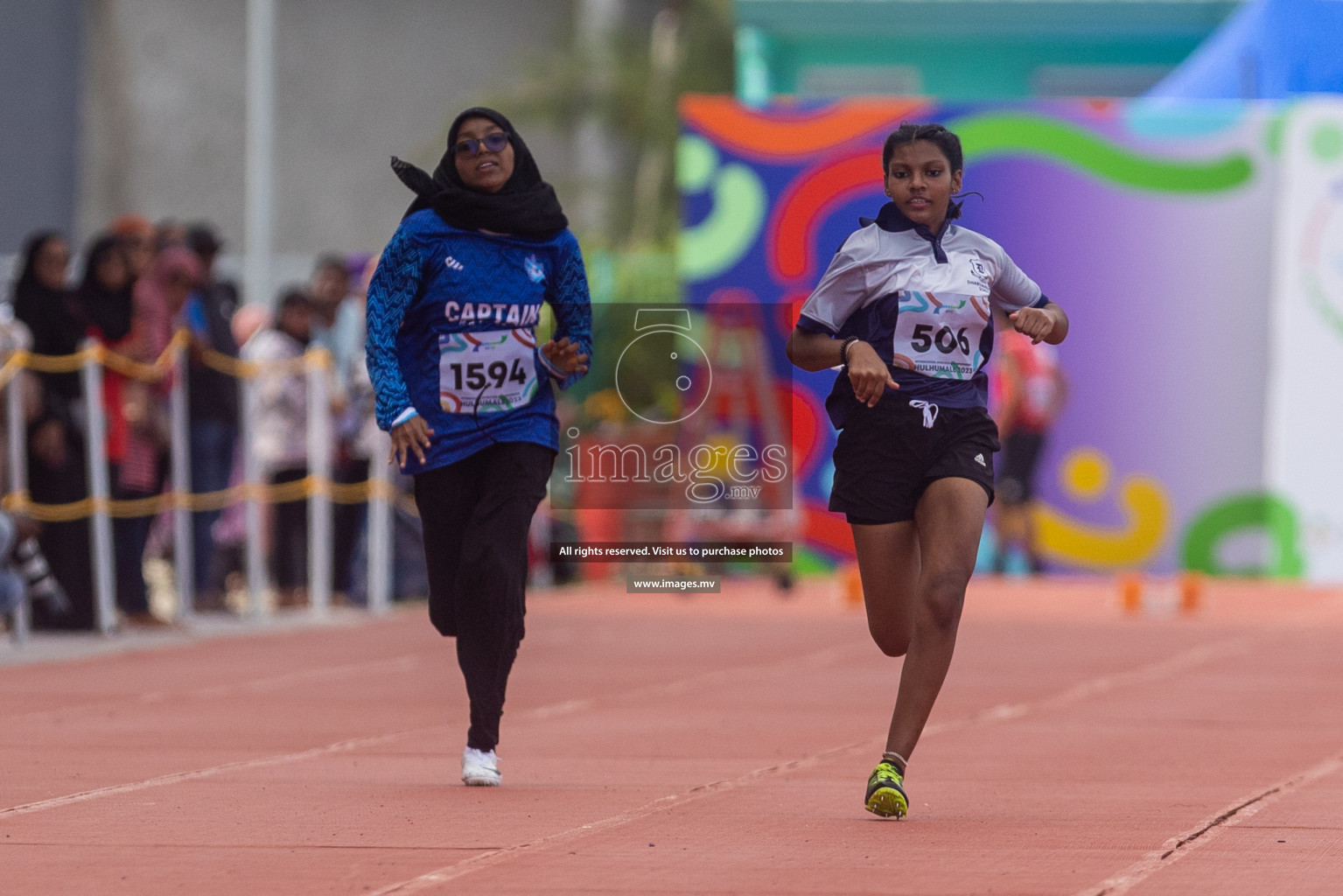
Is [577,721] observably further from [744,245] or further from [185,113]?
[185,113]

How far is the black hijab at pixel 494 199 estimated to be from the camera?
7734 mm

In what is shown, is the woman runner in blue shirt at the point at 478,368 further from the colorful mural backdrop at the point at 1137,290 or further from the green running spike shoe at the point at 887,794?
the colorful mural backdrop at the point at 1137,290

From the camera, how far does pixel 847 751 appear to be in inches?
350

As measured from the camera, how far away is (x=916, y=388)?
7.11 metres

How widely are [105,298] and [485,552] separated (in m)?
7.28

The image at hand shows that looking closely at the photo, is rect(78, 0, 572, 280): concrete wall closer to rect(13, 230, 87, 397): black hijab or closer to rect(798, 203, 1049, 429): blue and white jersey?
rect(13, 230, 87, 397): black hijab

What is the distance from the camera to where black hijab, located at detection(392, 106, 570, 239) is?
773 cm

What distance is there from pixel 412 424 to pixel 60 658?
5959mm

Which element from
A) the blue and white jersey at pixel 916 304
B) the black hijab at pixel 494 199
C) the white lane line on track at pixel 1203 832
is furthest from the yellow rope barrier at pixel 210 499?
the white lane line on track at pixel 1203 832

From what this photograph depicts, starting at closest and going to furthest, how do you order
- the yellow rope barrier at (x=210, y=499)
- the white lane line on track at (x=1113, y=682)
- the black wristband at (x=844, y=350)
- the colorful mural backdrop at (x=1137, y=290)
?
the black wristband at (x=844, y=350) → the white lane line on track at (x=1113, y=682) → the yellow rope barrier at (x=210, y=499) → the colorful mural backdrop at (x=1137, y=290)

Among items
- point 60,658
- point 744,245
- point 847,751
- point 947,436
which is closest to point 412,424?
point 947,436

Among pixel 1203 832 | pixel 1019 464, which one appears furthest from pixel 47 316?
pixel 1019 464

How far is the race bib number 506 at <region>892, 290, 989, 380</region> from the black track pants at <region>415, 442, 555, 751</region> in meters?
1.34

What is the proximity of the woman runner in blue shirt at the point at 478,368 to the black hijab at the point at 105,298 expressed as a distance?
267 inches
